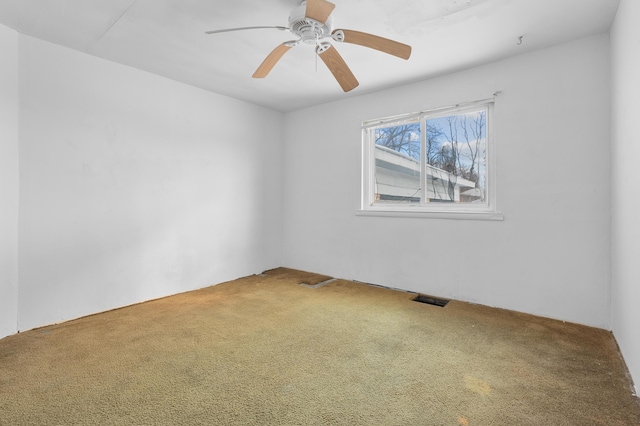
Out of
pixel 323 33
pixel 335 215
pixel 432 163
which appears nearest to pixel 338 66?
pixel 323 33

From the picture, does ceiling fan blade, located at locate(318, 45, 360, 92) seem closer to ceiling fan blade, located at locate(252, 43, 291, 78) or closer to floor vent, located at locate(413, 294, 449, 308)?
ceiling fan blade, located at locate(252, 43, 291, 78)

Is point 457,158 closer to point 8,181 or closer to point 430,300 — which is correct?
point 430,300

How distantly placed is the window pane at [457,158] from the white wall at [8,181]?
381 cm

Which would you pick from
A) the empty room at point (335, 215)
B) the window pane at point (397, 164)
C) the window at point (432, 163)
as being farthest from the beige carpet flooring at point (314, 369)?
the window pane at point (397, 164)

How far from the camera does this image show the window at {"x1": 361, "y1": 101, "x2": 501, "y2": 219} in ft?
10.6

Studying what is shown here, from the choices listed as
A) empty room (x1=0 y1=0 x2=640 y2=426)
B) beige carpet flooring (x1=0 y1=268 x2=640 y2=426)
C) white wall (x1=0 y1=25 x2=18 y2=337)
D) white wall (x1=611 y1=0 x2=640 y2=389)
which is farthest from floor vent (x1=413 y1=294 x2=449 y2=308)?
white wall (x1=0 y1=25 x2=18 y2=337)

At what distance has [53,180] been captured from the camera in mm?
2670

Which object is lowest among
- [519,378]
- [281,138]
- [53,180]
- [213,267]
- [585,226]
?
[519,378]

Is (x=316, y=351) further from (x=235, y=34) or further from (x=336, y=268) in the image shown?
(x=235, y=34)

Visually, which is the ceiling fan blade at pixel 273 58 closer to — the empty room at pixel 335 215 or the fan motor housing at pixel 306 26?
the empty room at pixel 335 215

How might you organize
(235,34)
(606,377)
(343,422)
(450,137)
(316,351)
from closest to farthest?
(343,422)
(606,377)
(316,351)
(235,34)
(450,137)

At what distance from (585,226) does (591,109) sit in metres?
0.95

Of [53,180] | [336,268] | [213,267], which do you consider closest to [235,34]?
[53,180]

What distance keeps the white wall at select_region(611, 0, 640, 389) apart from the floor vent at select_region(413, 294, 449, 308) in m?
1.29
